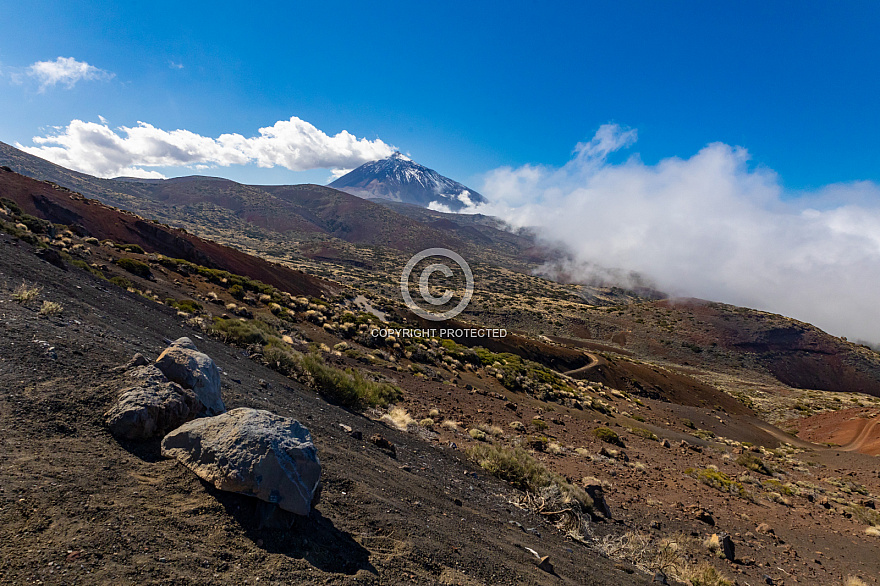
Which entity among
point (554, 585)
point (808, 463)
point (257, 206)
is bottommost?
point (808, 463)

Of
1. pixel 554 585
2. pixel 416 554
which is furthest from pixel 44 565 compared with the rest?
pixel 554 585

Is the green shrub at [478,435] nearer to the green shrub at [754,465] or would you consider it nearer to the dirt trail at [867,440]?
the green shrub at [754,465]

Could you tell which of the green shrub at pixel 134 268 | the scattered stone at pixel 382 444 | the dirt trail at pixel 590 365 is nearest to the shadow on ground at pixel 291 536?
the scattered stone at pixel 382 444

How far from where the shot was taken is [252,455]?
3391 mm

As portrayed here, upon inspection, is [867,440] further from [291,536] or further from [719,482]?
[291,536]

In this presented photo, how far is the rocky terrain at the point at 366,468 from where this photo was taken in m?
2.93

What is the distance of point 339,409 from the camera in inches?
371

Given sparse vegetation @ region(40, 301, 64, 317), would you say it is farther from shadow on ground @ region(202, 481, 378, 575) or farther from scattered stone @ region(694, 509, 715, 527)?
scattered stone @ region(694, 509, 715, 527)

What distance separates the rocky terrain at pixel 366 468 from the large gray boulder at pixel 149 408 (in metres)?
0.10

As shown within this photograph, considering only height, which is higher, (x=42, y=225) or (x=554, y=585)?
(x=42, y=225)

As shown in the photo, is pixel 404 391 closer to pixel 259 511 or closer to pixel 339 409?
pixel 339 409

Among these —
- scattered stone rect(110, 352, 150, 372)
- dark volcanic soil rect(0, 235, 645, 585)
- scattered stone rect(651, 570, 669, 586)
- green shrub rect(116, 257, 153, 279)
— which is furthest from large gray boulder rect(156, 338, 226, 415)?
green shrub rect(116, 257, 153, 279)

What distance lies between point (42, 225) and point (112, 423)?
2335 cm

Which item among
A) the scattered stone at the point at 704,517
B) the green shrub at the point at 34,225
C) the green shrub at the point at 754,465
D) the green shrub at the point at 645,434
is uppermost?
the green shrub at the point at 34,225
